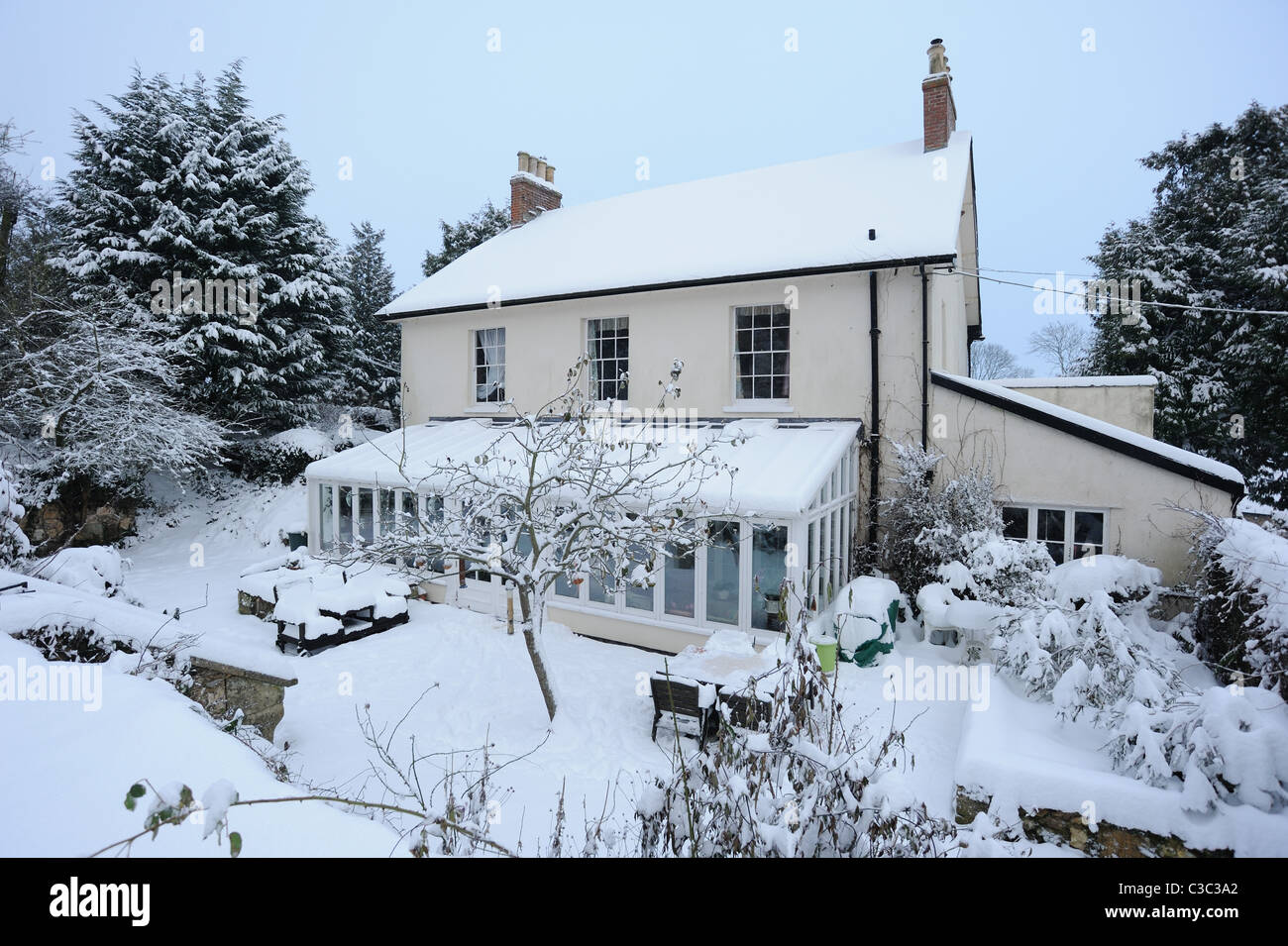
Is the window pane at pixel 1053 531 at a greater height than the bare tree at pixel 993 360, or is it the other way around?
the bare tree at pixel 993 360

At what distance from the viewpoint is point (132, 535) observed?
16.9 meters

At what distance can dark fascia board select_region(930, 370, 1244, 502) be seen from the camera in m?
8.91

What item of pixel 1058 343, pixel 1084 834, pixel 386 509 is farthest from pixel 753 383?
pixel 1058 343

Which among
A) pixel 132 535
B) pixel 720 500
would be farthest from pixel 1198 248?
pixel 132 535

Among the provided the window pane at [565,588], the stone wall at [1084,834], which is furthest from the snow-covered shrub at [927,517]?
the window pane at [565,588]

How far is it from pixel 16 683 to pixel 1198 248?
86.1 feet

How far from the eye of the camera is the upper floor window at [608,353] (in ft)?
43.3

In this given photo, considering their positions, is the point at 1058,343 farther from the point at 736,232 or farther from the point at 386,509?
the point at 386,509

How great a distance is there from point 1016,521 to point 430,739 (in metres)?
9.29

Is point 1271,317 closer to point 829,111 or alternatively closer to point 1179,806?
point 1179,806

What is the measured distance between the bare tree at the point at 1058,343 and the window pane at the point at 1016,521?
37631mm

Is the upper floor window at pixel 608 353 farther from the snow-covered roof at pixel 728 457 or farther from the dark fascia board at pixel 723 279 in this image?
the snow-covered roof at pixel 728 457

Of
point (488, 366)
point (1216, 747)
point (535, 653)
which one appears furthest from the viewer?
point (488, 366)

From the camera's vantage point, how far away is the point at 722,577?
9.63 metres
